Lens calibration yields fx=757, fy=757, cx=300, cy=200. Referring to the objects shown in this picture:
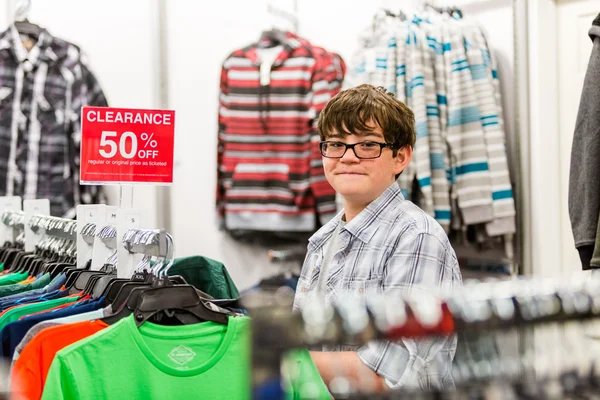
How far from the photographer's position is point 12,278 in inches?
81.7

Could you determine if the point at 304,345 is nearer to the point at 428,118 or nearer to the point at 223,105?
the point at 428,118

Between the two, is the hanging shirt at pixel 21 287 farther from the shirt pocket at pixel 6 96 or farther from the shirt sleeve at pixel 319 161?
the shirt pocket at pixel 6 96

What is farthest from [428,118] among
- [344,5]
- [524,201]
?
[344,5]

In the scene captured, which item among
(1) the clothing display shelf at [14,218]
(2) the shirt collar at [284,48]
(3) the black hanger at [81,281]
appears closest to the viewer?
(3) the black hanger at [81,281]

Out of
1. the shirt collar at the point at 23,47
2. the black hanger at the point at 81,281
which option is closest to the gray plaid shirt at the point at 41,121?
the shirt collar at the point at 23,47

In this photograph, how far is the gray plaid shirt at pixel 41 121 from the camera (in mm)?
3557

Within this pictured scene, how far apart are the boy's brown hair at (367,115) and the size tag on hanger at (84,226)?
2.40 ft

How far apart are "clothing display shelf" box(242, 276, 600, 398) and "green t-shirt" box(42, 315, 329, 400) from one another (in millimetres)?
657

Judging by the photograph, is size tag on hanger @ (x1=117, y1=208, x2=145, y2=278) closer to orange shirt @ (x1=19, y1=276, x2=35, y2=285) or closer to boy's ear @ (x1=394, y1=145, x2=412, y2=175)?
orange shirt @ (x1=19, y1=276, x2=35, y2=285)

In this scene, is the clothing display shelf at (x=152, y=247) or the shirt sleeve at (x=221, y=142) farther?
the shirt sleeve at (x=221, y=142)

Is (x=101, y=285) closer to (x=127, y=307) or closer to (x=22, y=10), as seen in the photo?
(x=127, y=307)

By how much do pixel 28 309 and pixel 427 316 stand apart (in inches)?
45.9

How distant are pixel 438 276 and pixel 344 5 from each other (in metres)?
2.50

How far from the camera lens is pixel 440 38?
3043mm
